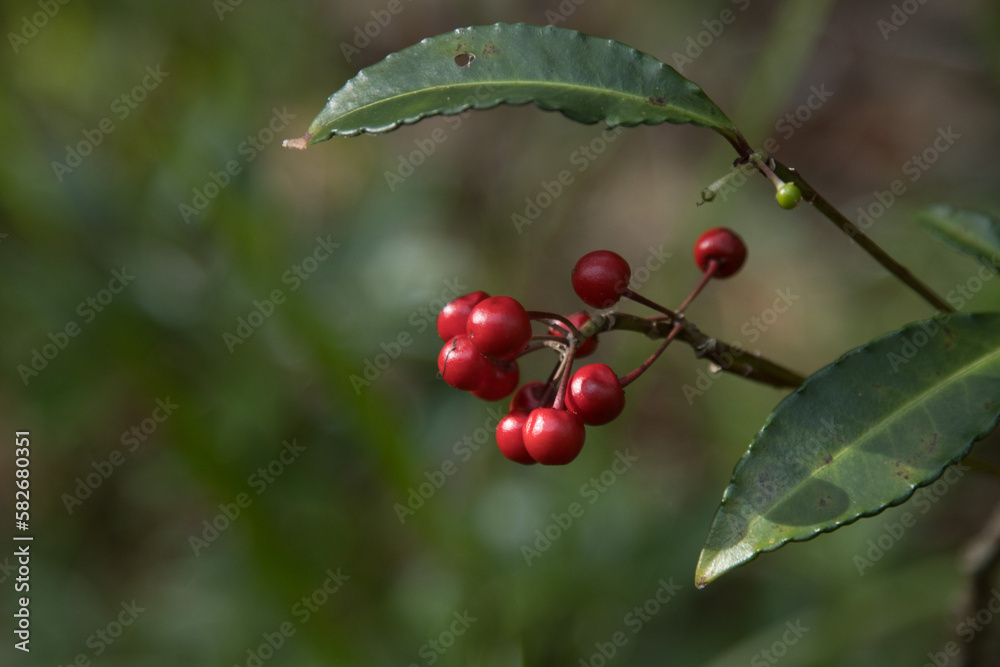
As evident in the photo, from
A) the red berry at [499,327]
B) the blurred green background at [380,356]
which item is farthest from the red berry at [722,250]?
the blurred green background at [380,356]

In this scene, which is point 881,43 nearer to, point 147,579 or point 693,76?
point 693,76

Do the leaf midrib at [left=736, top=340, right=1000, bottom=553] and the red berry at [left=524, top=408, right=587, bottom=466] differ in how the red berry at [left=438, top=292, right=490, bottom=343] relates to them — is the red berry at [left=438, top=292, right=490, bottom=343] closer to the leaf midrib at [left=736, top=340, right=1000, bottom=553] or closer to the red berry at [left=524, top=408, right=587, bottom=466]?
the red berry at [left=524, top=408, right=587, bottom=466]

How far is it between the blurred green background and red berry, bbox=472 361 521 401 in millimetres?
1353

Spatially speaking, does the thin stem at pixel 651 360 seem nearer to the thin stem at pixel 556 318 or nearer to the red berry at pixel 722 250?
the thin stem at pixel 556 318

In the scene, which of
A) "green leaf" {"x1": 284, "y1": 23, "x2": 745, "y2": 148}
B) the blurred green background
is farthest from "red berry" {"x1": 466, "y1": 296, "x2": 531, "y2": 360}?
the blurred green background

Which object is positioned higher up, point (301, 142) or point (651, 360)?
point (651, 360)

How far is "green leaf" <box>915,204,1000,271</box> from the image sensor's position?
1327 mm

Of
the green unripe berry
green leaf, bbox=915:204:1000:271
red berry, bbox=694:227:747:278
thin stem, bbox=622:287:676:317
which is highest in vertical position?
green leaf, bbox=915:204:1000:271

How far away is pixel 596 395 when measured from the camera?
1072mm

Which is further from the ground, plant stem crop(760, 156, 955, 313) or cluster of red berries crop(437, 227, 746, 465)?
plant stem crop(760, 156, 955, 313)

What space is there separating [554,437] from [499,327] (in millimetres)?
168

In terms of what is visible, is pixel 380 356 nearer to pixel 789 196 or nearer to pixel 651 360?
pixel 651 360

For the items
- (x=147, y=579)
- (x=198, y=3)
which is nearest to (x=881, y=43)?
(x=198, y=3)

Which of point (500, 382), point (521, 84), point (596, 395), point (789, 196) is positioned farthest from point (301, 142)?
point (789, 196)
